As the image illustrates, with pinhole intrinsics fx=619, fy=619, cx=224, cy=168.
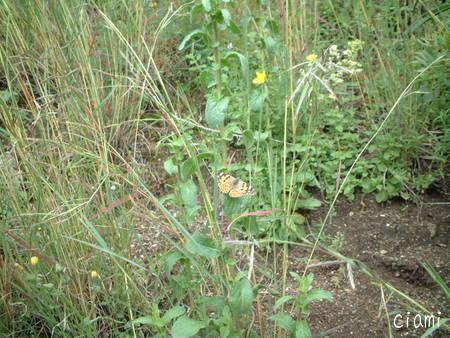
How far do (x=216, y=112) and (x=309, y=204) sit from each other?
0.75 meters

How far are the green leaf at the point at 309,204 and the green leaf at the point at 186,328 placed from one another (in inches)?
34.7

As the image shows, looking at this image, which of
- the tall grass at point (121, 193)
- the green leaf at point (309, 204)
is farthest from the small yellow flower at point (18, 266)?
the green leaf at point (309, 204)

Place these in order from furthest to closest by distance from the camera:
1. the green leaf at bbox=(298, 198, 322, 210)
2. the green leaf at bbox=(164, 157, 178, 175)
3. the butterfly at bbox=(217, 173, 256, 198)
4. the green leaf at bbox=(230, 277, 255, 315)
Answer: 1. the green leaf at bbox=(298, 198, 322, 210)
2. the green leaf at bbox=(164, 157, 178, 175)
3. the butterfly at bbox=(217, 173, 256, 198)
4. the green leaf at bbox=(230, 277, 255, 315)

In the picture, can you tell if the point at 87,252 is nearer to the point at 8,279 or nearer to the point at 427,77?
the point at 8,279

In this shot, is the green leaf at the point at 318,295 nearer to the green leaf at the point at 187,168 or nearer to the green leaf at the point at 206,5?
the green leaf at the point at 187,168

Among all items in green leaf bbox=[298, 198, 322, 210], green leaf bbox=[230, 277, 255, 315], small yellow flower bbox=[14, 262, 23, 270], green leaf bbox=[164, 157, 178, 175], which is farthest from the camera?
green leaf bbox=[298, 198, 322, 210]

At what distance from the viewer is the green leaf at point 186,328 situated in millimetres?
1542

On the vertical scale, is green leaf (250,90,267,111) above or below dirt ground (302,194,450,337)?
above

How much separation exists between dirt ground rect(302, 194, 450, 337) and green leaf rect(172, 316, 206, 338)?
1.31 ft

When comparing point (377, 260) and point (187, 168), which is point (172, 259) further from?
point (377, 260)

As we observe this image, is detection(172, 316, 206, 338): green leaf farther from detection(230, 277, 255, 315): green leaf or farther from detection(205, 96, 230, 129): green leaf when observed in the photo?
detection(205, 96, 230, 129): green leaf

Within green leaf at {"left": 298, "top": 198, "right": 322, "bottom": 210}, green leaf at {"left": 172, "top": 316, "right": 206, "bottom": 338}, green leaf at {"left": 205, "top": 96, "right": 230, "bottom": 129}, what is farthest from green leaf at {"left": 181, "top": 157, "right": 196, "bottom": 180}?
green leaf at {"left": 298, "top": 198, "right": 322, "bottom": 210}

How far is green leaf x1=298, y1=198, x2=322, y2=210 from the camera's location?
233 centimetres

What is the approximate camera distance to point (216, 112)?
1.73 m
